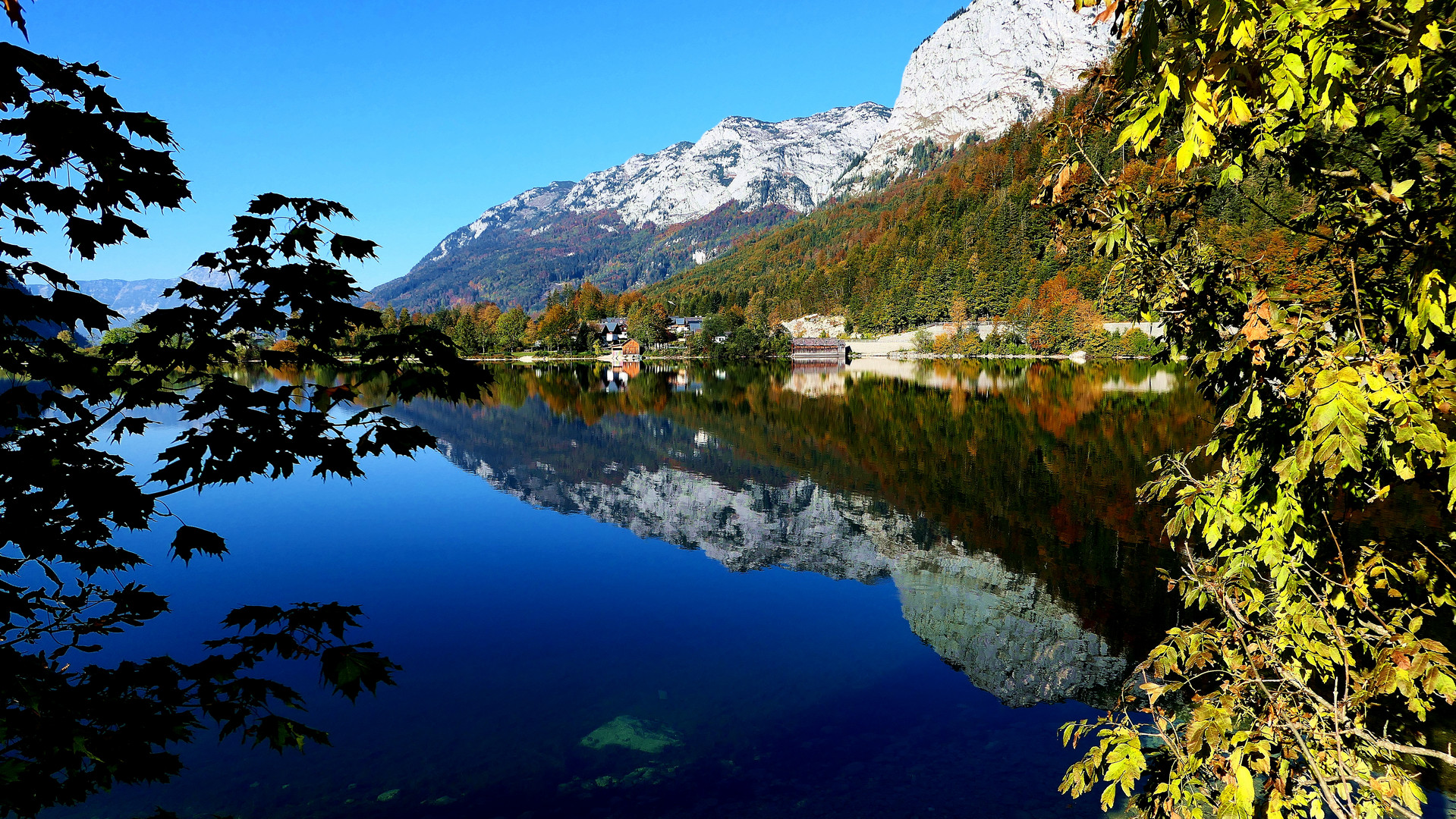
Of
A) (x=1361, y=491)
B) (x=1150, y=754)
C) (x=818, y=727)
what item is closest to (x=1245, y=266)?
(x=1361, y=491)

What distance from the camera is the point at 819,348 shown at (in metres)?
154

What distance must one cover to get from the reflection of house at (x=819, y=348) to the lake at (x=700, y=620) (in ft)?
373

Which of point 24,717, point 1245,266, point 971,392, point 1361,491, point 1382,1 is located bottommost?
point 971,392

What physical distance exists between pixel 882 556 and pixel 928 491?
7.39 m

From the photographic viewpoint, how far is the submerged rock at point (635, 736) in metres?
9.85

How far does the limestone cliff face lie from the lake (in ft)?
0.30

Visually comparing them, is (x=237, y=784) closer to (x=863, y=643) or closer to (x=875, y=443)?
(x=863, y=643)

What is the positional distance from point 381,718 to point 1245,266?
1242 centimetres

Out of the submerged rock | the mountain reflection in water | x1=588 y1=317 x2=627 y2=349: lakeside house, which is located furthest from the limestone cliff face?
x1=588 y1=317 x2=627 y2=349: lakeside house

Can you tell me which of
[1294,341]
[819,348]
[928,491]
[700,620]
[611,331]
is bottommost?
[928,491]

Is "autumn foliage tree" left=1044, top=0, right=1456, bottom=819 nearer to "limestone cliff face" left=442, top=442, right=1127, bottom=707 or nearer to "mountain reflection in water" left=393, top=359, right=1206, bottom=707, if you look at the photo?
"limestone cliff face" left=442, top=442, right=1127, bottom=707

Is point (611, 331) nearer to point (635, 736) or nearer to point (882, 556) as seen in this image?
point (882, 556)

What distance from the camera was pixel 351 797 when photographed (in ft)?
28.6

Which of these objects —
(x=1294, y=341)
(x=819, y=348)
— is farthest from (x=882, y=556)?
(x=819, y=348)
